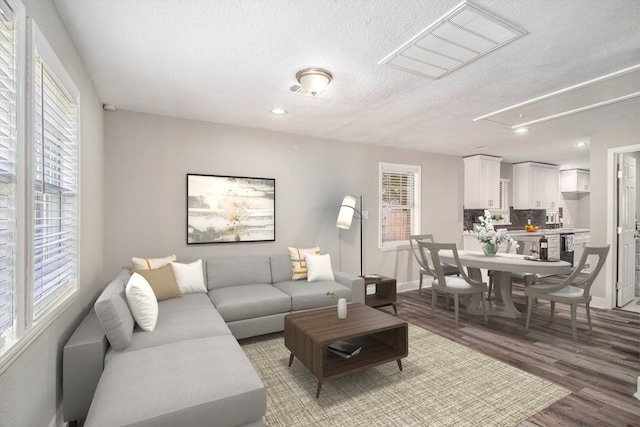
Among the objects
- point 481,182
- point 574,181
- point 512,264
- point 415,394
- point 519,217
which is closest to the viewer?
point 415,394

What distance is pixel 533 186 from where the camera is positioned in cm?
707

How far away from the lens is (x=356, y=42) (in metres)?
2.13

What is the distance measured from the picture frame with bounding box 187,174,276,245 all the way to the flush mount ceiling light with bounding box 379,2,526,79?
2419 millimetres

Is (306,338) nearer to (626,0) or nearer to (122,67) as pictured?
(122,67)

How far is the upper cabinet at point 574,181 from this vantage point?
25.5 feet

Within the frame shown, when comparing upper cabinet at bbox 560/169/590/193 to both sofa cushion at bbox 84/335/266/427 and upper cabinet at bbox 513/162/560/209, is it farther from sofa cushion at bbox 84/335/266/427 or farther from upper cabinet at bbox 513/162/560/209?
sofa cushion at bbox 84/335/266/427

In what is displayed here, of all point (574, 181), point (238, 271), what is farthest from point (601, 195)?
point (238, 271)

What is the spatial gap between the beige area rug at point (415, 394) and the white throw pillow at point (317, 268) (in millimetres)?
1192

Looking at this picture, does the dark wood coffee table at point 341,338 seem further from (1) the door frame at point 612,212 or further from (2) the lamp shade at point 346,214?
(1) the door frame at point 612,212

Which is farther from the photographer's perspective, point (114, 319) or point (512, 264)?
point (512, 264)

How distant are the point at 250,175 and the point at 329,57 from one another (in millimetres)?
2218

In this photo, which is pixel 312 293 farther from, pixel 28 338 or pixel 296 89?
pixel 28 338

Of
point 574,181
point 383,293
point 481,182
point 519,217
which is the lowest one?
point 383,293

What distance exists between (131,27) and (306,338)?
95.5 inches
